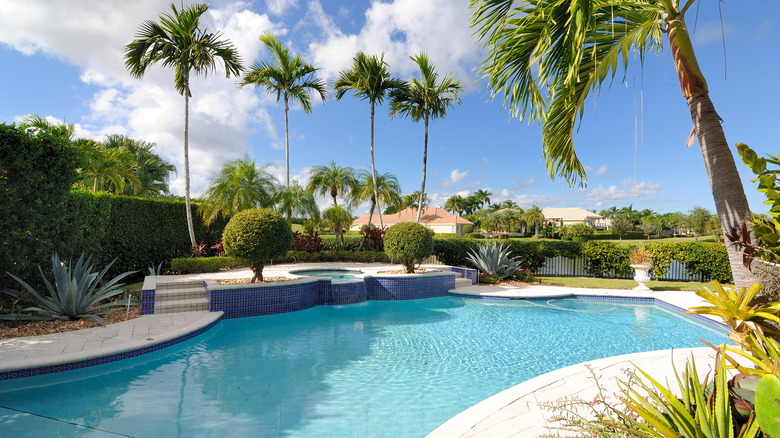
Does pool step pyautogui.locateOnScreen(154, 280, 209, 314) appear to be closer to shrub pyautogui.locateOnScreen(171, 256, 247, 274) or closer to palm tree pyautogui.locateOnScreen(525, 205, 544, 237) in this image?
shrub pyautogui.locateOnScreen(171, 256, 247, 274)

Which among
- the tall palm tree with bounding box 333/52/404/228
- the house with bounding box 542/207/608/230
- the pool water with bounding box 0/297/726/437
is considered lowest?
the pool water with bounding box 0/297/726/437

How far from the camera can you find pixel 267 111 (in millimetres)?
17188

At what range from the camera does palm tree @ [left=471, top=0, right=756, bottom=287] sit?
7.80 feet

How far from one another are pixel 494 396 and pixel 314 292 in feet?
20.3

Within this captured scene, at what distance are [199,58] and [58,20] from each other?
537 centimetres

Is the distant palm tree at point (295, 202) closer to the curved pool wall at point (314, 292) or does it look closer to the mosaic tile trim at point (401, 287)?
the curved pool wall at point (314, 292)

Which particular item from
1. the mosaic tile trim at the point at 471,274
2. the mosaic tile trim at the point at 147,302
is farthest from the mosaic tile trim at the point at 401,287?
the mosaic tile trim at the point at 147,302

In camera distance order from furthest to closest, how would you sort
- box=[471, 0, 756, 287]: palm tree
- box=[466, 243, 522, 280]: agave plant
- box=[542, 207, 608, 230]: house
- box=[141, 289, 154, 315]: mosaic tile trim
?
1. box=[542, 207, 608, 230]: house
2. box=[466, 243, 522, 280]: agave plant
3. box=[141, 289, 154, 315]: mosaic tile trim
4. box=[471, 0, 756, 287]: palm tree

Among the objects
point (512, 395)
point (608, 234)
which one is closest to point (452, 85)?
point (512, 395)

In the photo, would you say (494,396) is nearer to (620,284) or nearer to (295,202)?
(620,284)

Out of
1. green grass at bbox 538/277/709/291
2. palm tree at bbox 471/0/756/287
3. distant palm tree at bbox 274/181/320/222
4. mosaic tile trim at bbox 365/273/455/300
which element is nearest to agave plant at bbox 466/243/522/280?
green grass at bbox 538/277/709/291

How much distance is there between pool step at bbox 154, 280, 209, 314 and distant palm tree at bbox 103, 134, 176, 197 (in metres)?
13.8

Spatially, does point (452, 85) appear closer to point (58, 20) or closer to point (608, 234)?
point (58, 20)

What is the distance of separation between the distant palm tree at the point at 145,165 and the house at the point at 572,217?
7162 centimetres
